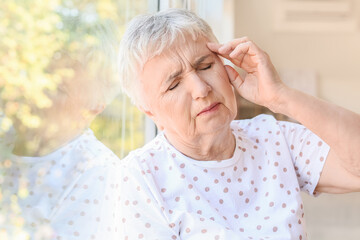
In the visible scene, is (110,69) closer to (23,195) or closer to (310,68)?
(23,195)

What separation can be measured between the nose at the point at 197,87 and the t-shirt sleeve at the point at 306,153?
13.3 inches

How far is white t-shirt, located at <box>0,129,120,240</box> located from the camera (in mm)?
957

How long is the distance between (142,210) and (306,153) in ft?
1.71

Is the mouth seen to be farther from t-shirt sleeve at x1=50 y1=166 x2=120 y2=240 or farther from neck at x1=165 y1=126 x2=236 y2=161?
t-shirt sleeve at x1=50 y1=166 x2=120 y2=240

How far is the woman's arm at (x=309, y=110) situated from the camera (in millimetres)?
1262

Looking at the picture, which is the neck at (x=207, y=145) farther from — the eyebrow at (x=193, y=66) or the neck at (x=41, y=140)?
the neck at (x=41, y=140)

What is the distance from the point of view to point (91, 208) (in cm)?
127

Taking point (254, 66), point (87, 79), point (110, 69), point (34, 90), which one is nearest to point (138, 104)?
point (110, 69)

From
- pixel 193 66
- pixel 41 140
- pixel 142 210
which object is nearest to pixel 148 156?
pixel 142 210

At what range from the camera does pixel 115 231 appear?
129 cm

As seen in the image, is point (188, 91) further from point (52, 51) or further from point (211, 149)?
point (52, 51)

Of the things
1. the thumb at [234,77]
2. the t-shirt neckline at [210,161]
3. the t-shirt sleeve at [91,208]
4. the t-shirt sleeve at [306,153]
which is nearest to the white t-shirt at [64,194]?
the t-shirt sleeve at [91,208]

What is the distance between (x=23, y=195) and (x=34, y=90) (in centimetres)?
21

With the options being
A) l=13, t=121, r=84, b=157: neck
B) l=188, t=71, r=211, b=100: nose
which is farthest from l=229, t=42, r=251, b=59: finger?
l=13, t=121, r=84, b=157: neck
